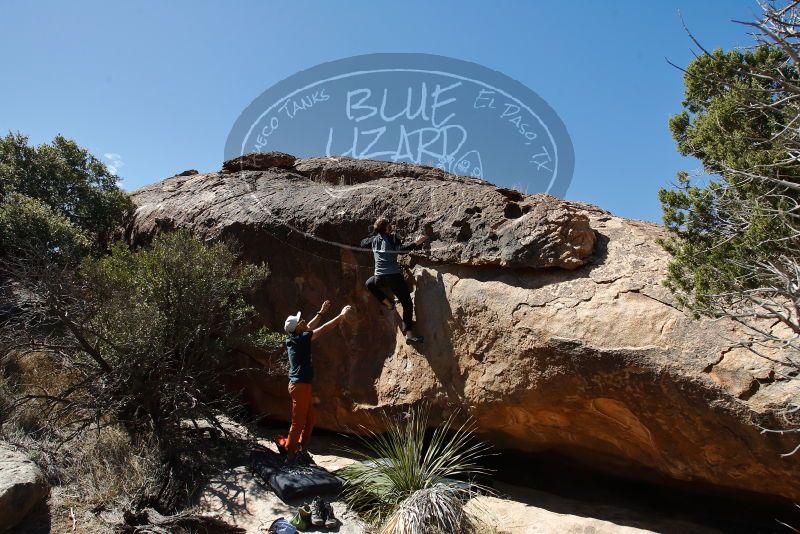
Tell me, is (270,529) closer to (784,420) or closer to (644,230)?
(784,420)

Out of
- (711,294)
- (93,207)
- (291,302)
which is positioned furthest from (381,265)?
(93,207)

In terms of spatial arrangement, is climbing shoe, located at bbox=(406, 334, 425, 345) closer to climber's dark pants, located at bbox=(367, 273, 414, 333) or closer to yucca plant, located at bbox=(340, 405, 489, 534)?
climber's dark pants, located at bbox=(367, 273, 414, 333)

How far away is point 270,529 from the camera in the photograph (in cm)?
734

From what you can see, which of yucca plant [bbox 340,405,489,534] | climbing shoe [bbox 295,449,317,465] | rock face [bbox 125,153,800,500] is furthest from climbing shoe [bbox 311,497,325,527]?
rock face [bbox 125,153,800,500]

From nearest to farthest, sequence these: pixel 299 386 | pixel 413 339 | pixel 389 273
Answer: pixel 299 386 → pixel 413 339 → pixel 389 273

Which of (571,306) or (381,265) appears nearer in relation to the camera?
(571,306)

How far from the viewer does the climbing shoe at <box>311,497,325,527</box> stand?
294 inches

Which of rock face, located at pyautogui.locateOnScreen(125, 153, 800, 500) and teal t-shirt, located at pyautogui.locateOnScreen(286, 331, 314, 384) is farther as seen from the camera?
teal t-shirt, located at pyautogui.locateOnScreen(286, 331, 314, 384)

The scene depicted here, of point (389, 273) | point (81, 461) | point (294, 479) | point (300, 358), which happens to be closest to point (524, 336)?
point (389, 273)

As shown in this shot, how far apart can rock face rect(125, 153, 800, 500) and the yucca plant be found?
384mm

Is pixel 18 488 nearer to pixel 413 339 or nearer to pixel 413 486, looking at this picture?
pixel 413 486

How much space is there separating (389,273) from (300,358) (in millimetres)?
1699

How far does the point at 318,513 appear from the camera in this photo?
7.53m

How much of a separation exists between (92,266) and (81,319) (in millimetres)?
1024
